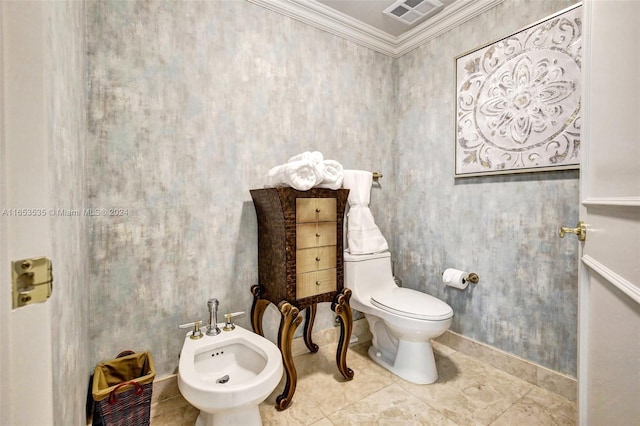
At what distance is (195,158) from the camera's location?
174 cm

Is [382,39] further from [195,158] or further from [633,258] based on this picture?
[633,258]

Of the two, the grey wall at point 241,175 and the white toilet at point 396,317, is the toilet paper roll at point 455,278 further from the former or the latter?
the white toilet at point 396,317

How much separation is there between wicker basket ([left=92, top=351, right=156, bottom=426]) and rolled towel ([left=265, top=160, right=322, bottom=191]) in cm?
108

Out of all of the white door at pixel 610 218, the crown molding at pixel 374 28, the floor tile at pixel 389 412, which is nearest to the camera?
the white door at pixel 610 218

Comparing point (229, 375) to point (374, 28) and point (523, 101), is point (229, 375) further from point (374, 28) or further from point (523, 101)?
point (374, 28)

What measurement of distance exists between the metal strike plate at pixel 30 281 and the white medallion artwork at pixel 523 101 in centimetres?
216

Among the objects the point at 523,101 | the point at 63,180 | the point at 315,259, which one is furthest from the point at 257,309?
the point at 523,101

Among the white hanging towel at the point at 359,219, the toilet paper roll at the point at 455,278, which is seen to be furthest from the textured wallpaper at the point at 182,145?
the toilet paper roll at the point at 455,278

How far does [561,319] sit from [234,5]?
105 inches

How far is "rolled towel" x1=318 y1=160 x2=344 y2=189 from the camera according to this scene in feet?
5.56

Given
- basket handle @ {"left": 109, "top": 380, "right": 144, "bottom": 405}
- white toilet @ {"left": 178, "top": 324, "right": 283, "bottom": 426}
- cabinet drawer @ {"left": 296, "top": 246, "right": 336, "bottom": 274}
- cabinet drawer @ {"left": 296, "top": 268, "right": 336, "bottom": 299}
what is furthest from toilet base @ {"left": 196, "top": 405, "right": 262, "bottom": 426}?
cabinet drawer @ {"left": 296, "top": 246, "right": 336, "bottom": 274}

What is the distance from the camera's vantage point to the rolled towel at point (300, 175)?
1541mm

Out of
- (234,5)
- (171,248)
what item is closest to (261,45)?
(234,5)

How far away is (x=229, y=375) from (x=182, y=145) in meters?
1.27
